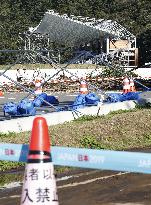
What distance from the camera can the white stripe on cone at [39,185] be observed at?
543 centimetres

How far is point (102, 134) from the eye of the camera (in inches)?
533

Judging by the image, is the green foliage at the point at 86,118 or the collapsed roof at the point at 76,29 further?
the collapsed roof at the point at 76,29

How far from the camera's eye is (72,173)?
35.6 feet

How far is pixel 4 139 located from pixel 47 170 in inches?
279

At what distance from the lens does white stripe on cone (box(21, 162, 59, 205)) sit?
5.43m

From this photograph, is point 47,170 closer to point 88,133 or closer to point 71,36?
point 88,133

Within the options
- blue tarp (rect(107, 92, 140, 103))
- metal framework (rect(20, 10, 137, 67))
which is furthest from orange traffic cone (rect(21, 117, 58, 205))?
metal framework (rect(20, 10, 137, 67))

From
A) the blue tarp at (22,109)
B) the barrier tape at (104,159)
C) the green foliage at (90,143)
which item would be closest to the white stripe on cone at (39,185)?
the barrier tape at (104,159)

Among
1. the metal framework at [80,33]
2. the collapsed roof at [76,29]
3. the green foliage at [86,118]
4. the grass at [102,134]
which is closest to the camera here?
the grass at [102,134]

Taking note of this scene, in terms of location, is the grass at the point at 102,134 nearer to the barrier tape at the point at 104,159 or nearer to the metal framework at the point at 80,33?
the barrier tape at the point at 104,159

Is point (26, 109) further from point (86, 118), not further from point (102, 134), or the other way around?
point (102, 134)

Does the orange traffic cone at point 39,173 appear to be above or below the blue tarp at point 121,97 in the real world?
above

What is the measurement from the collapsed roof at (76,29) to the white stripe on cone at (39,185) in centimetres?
4327

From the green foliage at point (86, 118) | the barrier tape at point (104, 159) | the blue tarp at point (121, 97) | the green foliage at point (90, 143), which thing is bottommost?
the green foliage at point (90, 143)
